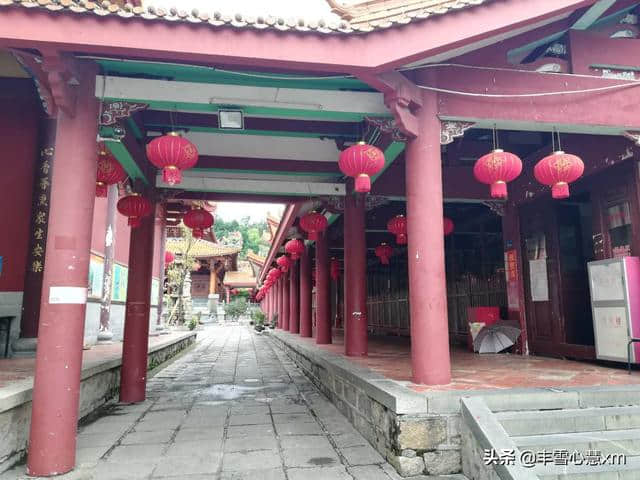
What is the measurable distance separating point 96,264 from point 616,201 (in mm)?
10205

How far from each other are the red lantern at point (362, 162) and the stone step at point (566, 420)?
252 cm

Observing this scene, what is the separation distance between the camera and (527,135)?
7.58 metres

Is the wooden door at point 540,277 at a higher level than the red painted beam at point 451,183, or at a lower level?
lower

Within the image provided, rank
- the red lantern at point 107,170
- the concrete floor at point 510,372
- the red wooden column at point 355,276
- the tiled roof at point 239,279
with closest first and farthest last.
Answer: the concrete floor at point 510,372, the red lantern at point 107,170, the red wooden column at point 355,276, the tiled roof at point 239,279

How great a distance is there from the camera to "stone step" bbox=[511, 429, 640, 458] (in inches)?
136

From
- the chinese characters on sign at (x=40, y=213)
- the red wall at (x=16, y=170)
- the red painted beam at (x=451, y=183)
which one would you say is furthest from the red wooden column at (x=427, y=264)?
the red wall at (x=16, y=170)

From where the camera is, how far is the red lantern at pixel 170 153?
4.37 m

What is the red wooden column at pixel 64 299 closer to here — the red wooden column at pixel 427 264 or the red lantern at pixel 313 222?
the red wooden column at pixel 427 264

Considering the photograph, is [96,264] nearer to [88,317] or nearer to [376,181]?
[88,317]

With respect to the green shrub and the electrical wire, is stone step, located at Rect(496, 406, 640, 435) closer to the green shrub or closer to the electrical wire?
the electrical wire

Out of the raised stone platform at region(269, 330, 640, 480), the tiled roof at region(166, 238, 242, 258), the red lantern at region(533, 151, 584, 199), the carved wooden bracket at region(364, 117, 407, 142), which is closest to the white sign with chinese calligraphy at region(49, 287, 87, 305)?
the raised stone platform at region(269, 330, 640, 480)

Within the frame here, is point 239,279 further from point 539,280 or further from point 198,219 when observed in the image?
point 539,280

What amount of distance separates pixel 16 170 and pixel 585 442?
28.4ft

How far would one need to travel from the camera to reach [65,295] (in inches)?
155
